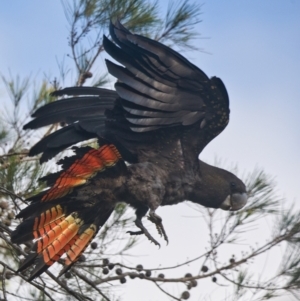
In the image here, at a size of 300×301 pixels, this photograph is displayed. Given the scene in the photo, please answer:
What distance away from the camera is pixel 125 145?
102 inches

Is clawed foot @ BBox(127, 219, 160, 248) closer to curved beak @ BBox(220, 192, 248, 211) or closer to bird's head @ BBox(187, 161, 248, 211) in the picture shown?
bird's head @ BBox(187, 161, 248, 211)

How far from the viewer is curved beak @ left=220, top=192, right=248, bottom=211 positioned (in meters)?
2.98

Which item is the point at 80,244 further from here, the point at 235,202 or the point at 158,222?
the point at 235,202

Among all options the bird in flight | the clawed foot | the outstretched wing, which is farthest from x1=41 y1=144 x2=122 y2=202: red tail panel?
the clawed foot

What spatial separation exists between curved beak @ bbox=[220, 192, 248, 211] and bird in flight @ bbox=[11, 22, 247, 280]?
16 cm

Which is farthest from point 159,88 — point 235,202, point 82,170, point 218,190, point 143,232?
point 235,202

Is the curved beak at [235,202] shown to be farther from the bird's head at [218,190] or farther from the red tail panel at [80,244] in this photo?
the red tail panel at [80,244]

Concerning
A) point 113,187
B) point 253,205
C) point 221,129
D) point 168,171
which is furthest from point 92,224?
point 253,205

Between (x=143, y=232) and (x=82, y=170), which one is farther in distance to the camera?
(x=143, y=232)

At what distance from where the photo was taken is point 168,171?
105 inches

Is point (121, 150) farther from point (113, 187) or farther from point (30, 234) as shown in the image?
point (30, 234)

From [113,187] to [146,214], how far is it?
19cm

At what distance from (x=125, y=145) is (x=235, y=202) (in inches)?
22.9

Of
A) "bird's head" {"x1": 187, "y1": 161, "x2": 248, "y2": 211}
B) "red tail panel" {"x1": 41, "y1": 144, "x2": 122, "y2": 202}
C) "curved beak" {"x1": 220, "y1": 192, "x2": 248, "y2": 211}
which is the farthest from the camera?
"curved beak" {"x1": 220, "y1": 192, "x2": 248, "y2": 211}
